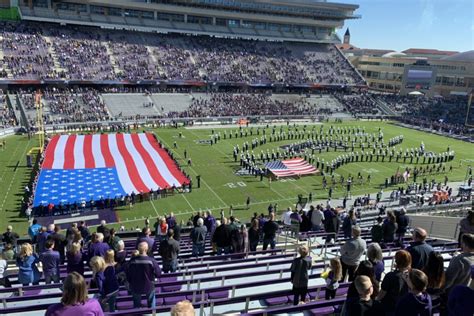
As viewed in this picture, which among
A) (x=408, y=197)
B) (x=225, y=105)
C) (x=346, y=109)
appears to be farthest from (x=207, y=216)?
(x=346, y=109)

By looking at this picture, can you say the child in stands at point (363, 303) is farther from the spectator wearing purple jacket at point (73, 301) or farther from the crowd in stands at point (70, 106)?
the crowd in stands at point (70, 106)

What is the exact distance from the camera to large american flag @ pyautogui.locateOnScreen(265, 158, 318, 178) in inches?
1071

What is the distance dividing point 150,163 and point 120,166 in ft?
6.21

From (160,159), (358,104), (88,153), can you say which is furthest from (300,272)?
(358,104)

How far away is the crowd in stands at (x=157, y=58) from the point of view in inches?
1833

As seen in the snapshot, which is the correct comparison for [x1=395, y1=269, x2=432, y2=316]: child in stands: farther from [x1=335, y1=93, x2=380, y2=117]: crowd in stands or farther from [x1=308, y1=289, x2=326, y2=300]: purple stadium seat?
[x1=335, y1=93, x2=380, y2=117]: crowd in stands

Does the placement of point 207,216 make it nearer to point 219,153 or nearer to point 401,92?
point 219,153

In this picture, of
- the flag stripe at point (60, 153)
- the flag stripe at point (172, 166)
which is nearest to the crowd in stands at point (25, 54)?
the flag stripe at point (60, 153)

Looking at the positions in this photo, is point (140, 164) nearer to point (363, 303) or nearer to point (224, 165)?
point (224, 165)

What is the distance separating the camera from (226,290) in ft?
20.8

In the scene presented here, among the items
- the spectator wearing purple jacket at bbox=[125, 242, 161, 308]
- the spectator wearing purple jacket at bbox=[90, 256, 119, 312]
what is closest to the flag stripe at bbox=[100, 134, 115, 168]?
the spectator wearing purple jacket at bbox=[125, 242, 161, 308]

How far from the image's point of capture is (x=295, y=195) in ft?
79.6

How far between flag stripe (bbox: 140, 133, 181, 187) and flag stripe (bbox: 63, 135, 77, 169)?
16.4 ft

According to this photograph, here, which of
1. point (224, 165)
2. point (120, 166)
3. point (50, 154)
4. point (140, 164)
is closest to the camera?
point (120, 166)
